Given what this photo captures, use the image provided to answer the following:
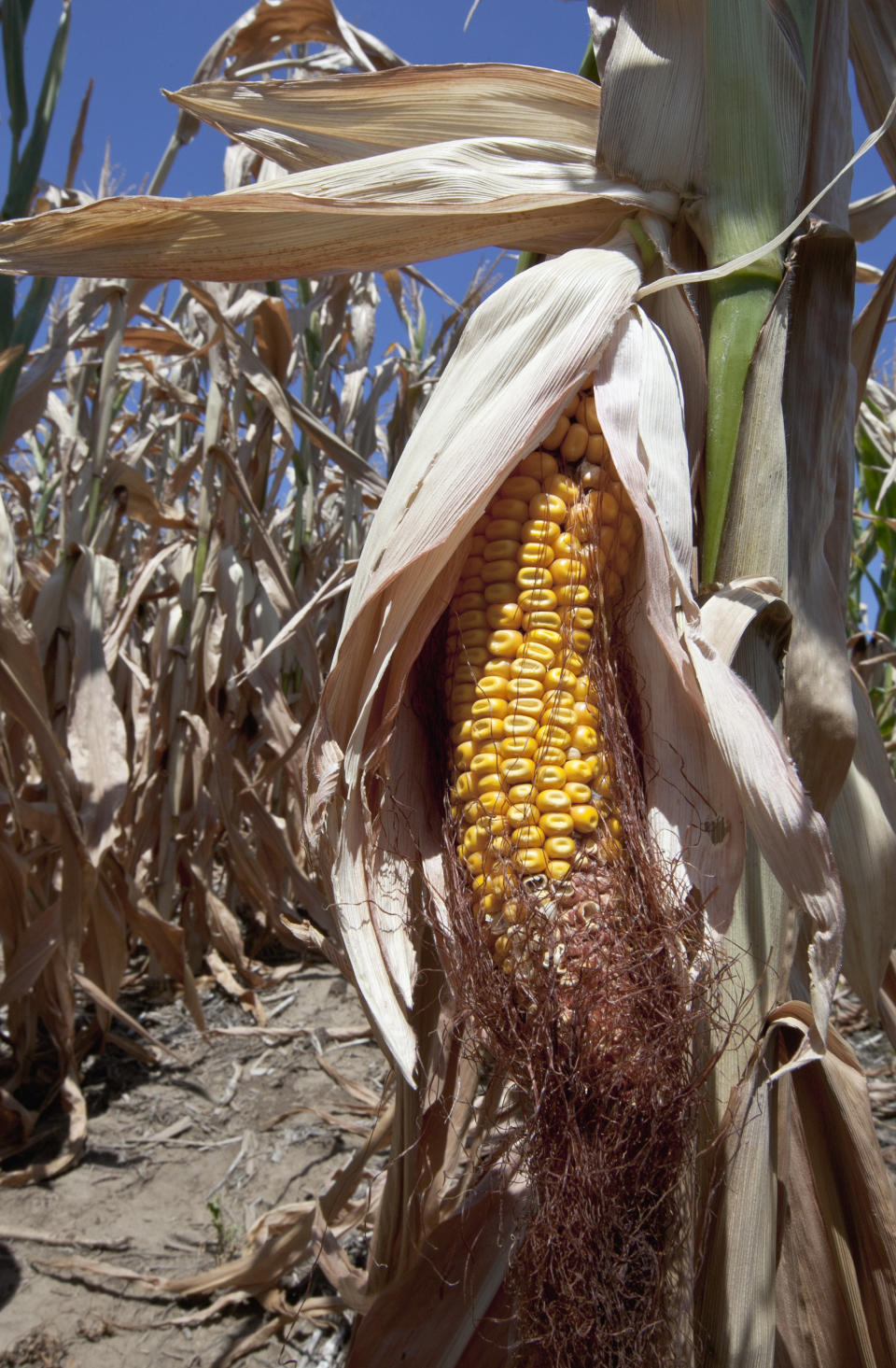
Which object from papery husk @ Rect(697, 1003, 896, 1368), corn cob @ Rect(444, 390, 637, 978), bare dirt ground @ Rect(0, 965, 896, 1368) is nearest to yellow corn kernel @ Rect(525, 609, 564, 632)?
corn cob @ Rect(444, 390, 637, 978)

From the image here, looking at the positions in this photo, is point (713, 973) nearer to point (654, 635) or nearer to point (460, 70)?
point (654, 635)

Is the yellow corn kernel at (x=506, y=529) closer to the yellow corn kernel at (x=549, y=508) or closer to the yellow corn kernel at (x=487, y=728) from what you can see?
the yellow corn kernel at (x=549, y=508)

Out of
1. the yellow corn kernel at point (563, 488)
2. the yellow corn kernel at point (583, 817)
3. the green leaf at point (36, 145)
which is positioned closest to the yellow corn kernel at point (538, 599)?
the yellow corn kernel at point (563, 488)

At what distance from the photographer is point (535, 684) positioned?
0.90 meters

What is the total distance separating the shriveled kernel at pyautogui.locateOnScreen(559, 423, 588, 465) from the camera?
0.96 meters

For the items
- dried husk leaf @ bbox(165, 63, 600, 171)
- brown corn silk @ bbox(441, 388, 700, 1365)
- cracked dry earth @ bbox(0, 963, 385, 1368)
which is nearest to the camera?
brown corn silk @ bbox(441, 388, 700, 1365)

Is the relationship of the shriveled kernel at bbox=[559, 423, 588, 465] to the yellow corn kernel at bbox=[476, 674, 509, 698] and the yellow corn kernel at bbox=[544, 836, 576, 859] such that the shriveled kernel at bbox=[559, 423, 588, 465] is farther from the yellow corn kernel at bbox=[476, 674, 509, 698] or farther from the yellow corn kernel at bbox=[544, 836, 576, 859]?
the yellow corn kernel at bbox=[544, 836, 576, 859]

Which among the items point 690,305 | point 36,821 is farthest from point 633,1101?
point 36,821

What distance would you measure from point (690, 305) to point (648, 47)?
347 millimetres

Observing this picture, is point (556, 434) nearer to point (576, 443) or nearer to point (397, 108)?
point (576, 443)

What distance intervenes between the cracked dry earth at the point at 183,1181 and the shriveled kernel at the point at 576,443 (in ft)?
5.21

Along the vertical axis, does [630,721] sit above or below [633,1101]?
above

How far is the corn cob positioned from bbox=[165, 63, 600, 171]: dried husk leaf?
50 centimetres

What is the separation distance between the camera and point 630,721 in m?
0.97
